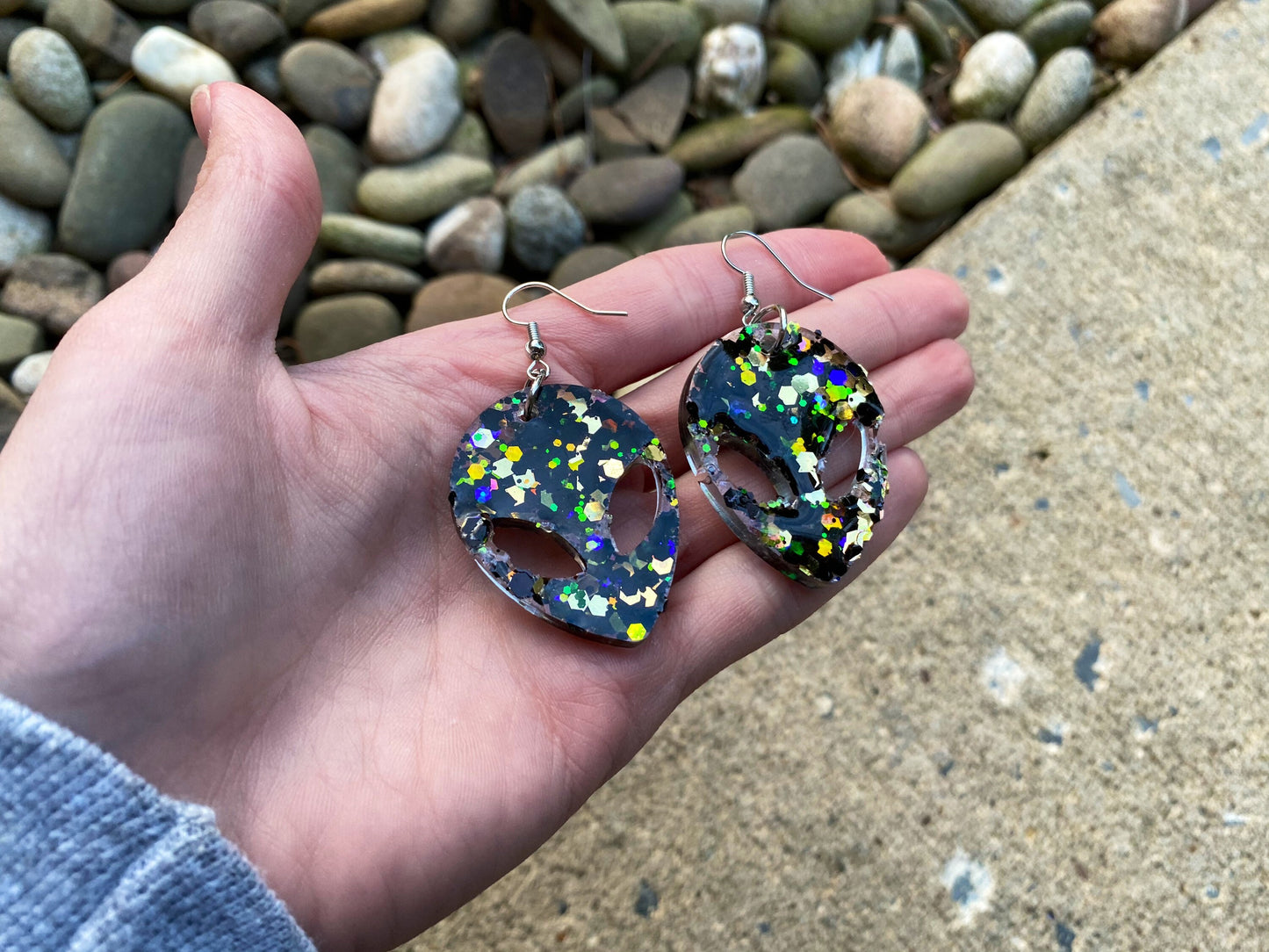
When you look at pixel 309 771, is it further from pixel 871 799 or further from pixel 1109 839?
pixel 1109 839

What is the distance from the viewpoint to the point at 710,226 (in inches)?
97.4

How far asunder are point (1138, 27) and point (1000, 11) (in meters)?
0.36

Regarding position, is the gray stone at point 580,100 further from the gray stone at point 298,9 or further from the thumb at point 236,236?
the thumb at point 236,236

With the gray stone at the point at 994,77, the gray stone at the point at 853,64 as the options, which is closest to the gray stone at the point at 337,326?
the gray stone at the point at 853,64

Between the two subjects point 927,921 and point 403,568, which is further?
point 927,921

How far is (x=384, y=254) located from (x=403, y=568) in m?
1.15

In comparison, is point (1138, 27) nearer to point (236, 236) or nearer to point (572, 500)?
point (572, 500)

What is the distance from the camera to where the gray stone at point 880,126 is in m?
2.59

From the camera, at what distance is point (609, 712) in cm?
146

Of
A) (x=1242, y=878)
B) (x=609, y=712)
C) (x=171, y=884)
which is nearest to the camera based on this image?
(x=171, y=884)

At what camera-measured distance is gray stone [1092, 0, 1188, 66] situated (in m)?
2.65

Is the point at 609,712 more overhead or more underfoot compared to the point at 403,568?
more underfoot

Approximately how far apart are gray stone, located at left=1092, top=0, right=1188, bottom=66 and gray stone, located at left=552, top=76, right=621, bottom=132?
1366 millimetres

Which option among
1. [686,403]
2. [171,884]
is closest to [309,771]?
[171,884]
